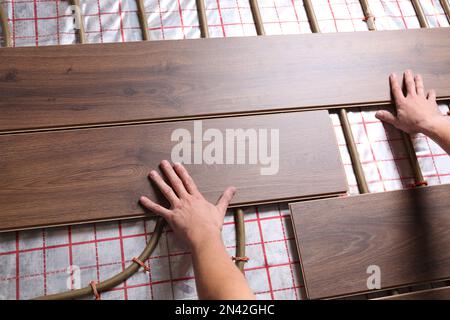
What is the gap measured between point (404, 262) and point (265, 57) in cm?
95

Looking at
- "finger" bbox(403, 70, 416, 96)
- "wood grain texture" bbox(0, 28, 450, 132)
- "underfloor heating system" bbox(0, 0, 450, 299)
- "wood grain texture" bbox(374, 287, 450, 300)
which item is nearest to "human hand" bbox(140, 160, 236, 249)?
"underfloor heating system" bbox(0, 0, 450, 299)

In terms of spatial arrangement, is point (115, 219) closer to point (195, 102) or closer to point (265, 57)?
point (195, 102)

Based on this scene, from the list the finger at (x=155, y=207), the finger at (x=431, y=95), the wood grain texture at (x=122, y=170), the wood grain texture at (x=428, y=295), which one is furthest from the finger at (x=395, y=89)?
the finger at (x=155, y=207)

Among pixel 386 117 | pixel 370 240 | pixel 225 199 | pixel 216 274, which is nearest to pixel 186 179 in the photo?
pixel 225 199

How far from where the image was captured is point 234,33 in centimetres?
172

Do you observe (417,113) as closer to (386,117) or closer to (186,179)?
(386,117)

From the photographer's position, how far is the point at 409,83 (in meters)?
1.63

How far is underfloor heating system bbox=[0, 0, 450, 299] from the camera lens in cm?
135

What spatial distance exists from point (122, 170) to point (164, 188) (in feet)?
0.56

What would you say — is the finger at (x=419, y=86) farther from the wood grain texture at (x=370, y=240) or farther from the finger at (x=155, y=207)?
the finger at (x=155, y=207)

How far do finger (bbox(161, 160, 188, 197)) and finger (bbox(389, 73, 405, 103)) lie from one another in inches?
37.6

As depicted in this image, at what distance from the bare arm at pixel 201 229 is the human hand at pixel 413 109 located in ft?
2.49

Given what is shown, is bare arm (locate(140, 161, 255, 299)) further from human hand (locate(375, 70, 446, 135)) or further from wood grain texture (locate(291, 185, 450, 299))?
human hand (locate(375, 70, 446, 135))

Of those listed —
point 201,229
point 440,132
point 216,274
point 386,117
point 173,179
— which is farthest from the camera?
point 386,117
